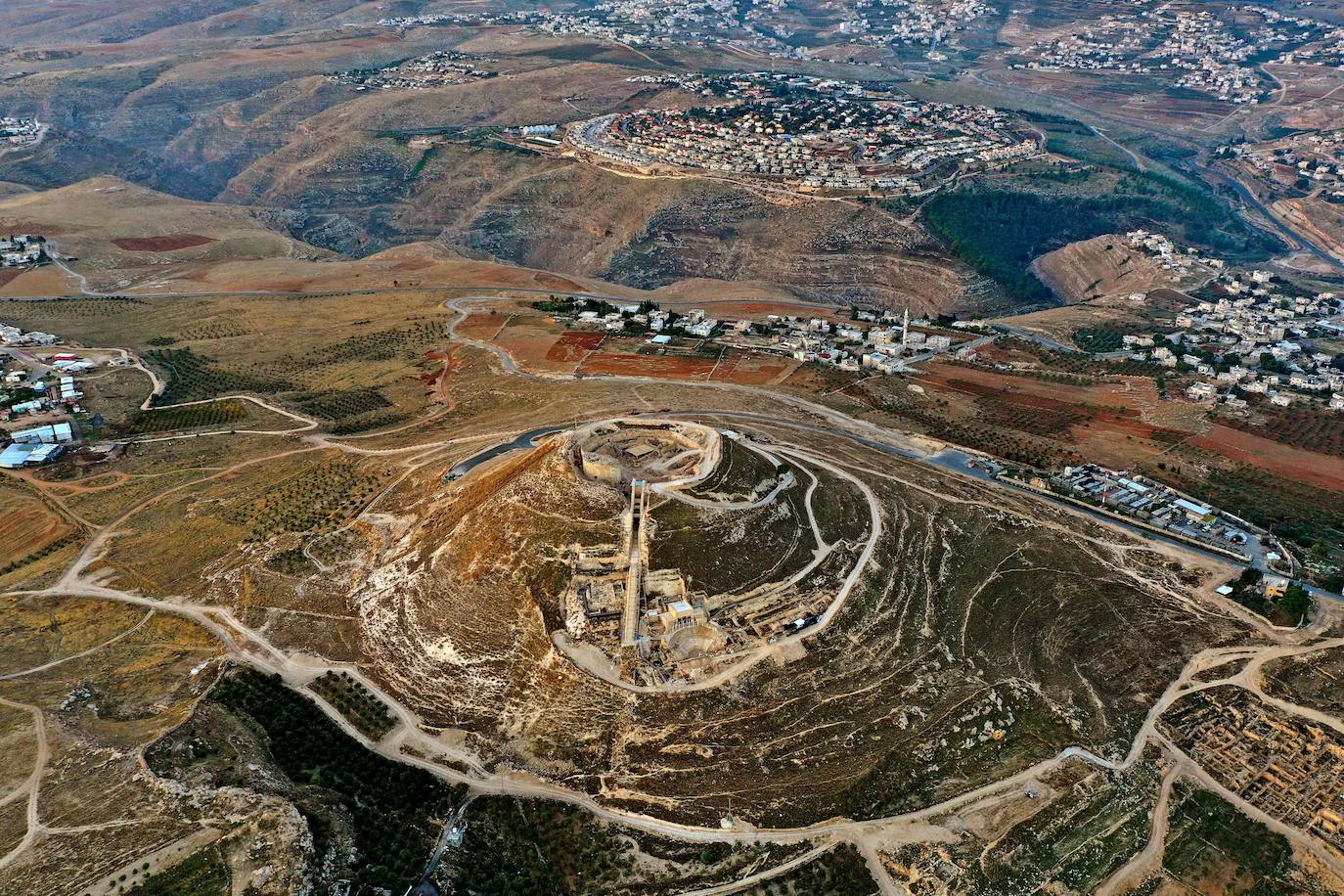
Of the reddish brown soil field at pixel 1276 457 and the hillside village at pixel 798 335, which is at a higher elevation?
the reddish brown soil field at pixel 1276 457

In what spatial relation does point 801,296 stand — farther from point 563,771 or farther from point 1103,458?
point 563,771

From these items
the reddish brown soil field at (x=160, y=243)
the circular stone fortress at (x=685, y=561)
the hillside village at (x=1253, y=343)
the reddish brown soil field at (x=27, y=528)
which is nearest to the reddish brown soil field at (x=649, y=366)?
the circular stone fortress at (x=685, y=561)

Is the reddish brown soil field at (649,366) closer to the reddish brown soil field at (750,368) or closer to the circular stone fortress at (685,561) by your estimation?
the reddish brown soil field at (750,368)

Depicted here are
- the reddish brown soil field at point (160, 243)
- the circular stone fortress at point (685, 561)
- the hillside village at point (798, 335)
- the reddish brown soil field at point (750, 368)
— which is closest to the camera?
the circular stone fortress at point (685, 561)

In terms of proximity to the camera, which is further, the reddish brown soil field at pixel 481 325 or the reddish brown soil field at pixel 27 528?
the reddish brown soil field at pixel 481 325

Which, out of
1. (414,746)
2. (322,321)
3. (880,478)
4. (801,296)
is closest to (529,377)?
(322,321)

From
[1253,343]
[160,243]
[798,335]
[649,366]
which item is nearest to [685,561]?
[649,366]
